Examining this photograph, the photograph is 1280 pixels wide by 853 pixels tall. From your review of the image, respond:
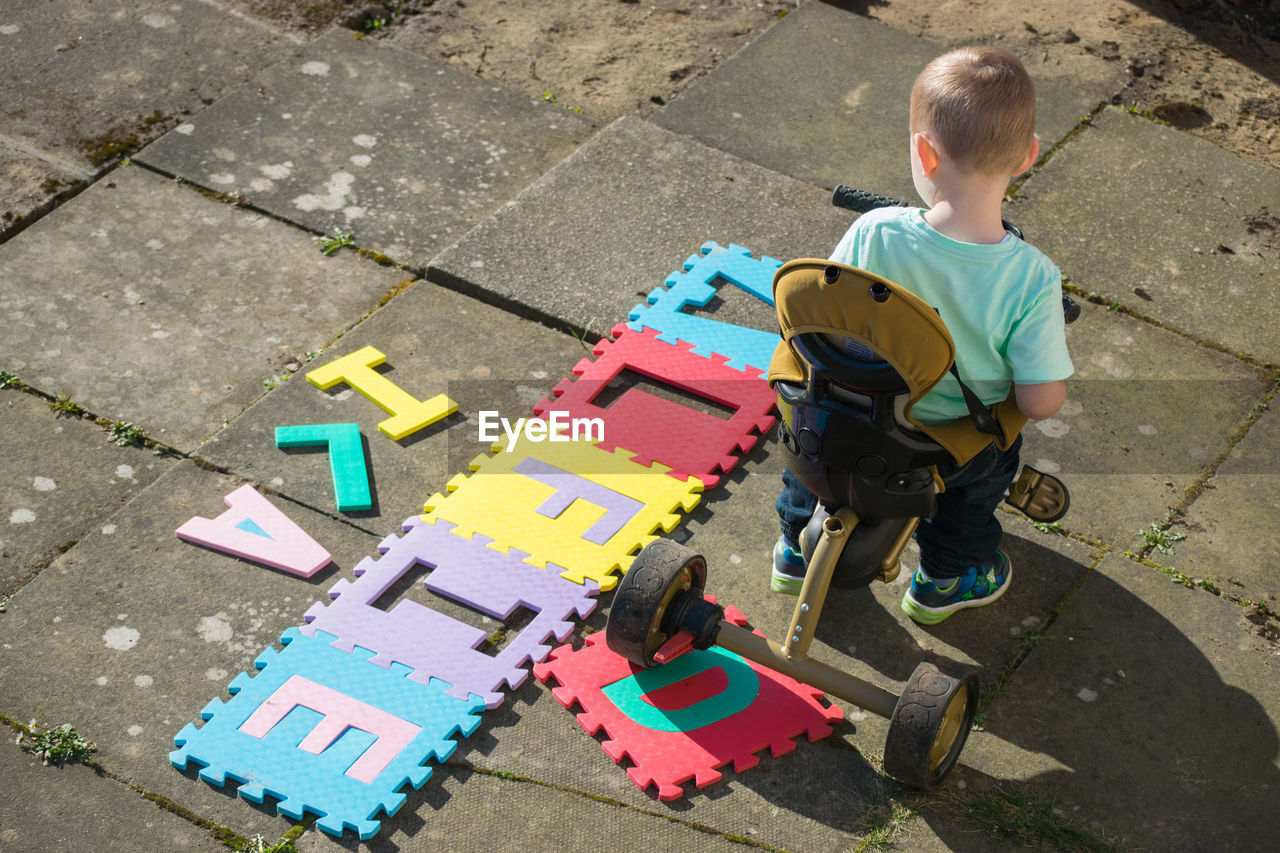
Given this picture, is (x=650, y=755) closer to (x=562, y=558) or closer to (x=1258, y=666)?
(x=562, y=558)

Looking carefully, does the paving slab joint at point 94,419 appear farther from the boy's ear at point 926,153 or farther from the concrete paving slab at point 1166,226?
the concrete paving slab at point 1166,226

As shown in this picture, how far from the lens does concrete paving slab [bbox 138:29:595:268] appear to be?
4.70m

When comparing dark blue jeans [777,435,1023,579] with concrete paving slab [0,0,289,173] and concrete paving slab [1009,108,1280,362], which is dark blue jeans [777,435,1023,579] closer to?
concrete paving slab [1009,108,1280,362]

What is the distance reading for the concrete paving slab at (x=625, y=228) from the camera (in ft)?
14.1

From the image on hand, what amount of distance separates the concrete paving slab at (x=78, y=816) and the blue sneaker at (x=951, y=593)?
1.84 metres

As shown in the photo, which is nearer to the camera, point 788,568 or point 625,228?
point 788,568

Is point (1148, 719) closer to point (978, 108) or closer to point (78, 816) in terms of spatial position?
point (978, 108)

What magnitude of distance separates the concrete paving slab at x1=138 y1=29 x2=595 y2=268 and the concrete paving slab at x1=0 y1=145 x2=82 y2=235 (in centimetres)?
34

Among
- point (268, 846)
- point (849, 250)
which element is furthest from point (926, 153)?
point (268, 846)

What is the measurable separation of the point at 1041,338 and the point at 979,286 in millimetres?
179

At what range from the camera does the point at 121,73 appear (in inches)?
211

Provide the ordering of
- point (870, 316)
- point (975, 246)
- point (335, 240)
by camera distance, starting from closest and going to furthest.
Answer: point (870, 316) < point (975, 246) < point (335, 240)

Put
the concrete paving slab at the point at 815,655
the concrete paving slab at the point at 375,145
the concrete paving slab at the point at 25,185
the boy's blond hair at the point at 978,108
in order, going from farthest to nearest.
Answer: the concrete paving slab at the point at 375,145, the concrete paving slab at the point at 25,185, the concrete paving slab at the point at 815,655, the boy's blond hair at the point at 978,108

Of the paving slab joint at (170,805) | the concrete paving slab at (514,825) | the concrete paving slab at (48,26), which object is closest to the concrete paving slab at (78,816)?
the paving slab joint at (170,805)
